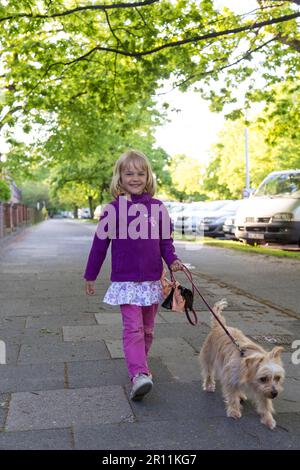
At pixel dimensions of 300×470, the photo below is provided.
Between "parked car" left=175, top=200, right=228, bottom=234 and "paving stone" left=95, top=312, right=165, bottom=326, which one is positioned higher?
"parked car" left=175, top=200, right=228, bottom=234

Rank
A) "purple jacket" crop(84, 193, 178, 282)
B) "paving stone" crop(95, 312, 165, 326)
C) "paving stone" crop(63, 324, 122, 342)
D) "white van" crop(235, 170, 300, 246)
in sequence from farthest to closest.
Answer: "white van" crop(235, 170, 300, 246), "paving stone" crop(95, 312, 165, 326), "paving stone" crop(63, 324, 122, 342), "purple jacket" crop(84, 193, 178, 282)

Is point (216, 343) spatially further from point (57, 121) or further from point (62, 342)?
point (57, 121)

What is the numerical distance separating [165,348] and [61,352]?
102 centimetres

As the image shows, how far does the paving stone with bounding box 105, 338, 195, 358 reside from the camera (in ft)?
17.0

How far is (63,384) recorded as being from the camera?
429 cm

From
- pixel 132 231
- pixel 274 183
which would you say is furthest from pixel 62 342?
pixel 274 183

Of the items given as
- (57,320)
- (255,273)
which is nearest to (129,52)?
(255,273)

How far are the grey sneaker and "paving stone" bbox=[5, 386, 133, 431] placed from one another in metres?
0.10

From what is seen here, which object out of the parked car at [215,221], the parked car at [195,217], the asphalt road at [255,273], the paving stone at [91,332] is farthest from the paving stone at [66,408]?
the parked car at [195,217]

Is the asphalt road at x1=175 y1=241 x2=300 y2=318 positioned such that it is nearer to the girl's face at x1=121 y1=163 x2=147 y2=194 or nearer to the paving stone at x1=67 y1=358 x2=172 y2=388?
the paving stone at x1=67 y1=358 x2=172 y2=388

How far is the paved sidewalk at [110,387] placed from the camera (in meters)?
3.30

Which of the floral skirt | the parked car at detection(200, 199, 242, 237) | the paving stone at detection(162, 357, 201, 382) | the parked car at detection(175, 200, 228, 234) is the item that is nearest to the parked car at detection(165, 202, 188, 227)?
the parked car at detection(175, 200, 228, 234)

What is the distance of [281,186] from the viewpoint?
1627 cm

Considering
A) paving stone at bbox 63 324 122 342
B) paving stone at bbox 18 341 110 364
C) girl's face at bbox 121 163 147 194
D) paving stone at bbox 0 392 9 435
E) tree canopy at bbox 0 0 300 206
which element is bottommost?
paving stone at bbox 63 324 122 342
